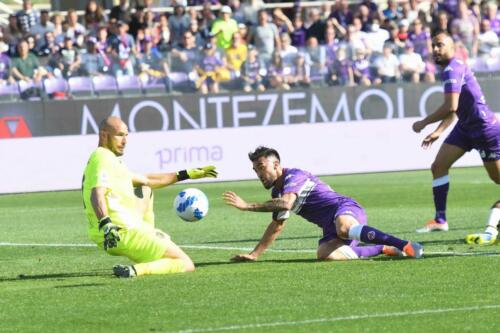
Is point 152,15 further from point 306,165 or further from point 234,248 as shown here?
point 234,248

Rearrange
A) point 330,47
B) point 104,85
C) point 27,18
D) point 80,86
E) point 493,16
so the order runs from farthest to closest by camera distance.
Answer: point 493,16
point 27,18
point 330,47
point 104,85
point 80,86

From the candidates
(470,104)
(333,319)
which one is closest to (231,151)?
(470,104)

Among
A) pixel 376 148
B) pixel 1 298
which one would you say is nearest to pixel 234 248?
pixel 1 298

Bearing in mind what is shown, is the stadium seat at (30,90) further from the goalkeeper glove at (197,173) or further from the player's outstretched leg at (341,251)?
the player's outstretched leg at (341,251)

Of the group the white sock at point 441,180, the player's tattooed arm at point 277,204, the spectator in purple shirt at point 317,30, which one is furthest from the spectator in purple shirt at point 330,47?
the player's tattooed arm at point 277,204

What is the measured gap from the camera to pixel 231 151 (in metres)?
25.8

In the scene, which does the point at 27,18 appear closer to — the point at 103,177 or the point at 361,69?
the point at 361,69

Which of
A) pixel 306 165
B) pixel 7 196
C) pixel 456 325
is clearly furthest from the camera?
pixel 306 165

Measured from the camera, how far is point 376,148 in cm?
2658

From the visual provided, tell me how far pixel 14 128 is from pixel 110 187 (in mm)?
14094

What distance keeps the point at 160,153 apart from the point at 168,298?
1562 centimetres

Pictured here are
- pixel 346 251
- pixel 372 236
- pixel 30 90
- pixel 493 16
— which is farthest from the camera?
pixel 493 16

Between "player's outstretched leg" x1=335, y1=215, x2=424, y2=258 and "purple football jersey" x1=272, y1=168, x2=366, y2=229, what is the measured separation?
0.23 metres

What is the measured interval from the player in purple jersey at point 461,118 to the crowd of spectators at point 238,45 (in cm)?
1237
